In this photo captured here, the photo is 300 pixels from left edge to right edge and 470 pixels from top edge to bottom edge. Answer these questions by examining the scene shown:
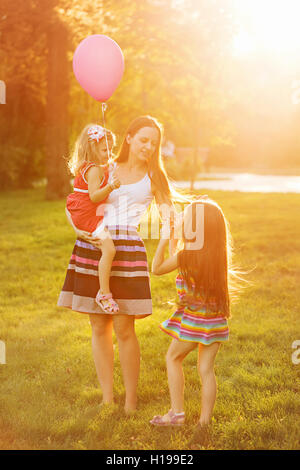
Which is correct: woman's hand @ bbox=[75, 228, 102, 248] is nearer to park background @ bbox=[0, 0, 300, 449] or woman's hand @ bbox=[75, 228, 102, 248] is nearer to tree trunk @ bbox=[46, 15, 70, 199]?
park background @ bbox=[0, 0, 300, 449]

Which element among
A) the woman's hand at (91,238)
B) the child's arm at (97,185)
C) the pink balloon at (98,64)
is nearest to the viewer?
the child's arm at (97,185)

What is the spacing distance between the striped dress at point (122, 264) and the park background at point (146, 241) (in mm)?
780

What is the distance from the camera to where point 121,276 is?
3.66 m

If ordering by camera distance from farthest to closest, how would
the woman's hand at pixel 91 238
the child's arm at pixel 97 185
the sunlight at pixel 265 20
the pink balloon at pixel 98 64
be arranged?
1. the sunlight at pixel 265 20
2. the pink balloon at pixel 98 64
3. the woman's hand at pixel 91 238
4. the child's arm at pixel 97 185

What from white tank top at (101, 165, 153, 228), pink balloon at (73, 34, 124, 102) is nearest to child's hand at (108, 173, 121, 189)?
white tank top at (101, 165, 153, 228)

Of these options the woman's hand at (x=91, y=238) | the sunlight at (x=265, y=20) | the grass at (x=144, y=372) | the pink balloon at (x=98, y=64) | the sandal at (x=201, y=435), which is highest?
the sunlight at (x=265, y=20)

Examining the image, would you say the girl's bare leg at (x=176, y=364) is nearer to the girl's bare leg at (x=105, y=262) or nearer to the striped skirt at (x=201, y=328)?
the striped skirt at (x=201, y=328)

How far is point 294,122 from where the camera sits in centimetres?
6275

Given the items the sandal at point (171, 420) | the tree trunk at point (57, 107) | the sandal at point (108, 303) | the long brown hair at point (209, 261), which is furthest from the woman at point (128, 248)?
the tree trunk at point (57, 107)

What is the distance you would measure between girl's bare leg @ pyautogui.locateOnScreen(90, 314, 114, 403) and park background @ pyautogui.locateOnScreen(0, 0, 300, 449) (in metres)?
0.16

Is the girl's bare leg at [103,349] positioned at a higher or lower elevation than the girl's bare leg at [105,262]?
lower

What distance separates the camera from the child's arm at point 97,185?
346 centimetres

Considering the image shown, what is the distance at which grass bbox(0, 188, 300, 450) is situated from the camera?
3.48 m
